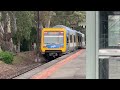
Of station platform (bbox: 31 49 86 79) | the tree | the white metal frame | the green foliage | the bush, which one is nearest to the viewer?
the white metal frame

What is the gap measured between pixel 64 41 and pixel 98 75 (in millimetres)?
22225

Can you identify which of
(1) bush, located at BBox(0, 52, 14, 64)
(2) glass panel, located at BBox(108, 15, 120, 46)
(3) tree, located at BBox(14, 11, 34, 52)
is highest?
(3) tree, located at BBox(14, 11, 34, 52)

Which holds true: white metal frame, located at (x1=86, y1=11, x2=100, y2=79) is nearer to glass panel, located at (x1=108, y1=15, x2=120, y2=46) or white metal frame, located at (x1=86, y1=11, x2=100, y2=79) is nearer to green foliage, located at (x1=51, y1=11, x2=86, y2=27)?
glass panel, located at (x1=108, y1=15, x2=120, y2=46)

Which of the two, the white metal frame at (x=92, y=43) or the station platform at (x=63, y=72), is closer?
the white metal frame at (x=92, y=43)

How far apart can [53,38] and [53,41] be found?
229 millimetres

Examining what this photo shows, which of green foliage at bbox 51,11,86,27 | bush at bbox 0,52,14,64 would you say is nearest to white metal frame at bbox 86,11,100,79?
bush at bbox 0,52,14,64

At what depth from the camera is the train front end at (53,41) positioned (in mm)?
26516

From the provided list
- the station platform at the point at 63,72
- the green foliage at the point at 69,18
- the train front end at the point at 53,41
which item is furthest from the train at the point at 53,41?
the green foliage at the point at 69,18

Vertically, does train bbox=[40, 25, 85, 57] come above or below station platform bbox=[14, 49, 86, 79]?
above

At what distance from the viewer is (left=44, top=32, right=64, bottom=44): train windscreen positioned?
2658 centimetres

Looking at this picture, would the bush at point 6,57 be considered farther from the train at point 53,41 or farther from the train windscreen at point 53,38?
the train windscreen at point 53,38
